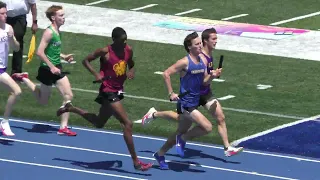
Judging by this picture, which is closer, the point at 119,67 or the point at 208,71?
the point at 119,67

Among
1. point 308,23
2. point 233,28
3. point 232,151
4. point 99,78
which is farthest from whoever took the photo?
point 308,23

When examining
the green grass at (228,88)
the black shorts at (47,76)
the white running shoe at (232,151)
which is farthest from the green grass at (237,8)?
the white running shoe at (232,151)

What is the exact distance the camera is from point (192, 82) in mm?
17062

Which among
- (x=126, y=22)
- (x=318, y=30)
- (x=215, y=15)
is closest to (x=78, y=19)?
(x=126, y=22)

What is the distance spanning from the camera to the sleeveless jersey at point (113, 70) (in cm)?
1688

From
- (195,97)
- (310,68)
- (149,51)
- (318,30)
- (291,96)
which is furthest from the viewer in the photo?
(318,30)

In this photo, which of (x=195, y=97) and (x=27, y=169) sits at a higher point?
(x=195, y=97)

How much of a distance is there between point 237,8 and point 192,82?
1338 centimetres

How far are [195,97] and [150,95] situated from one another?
4770 millimetres

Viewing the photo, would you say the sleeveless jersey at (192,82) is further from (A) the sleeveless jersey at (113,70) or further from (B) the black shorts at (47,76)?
(B) the black shorts at (47,76)

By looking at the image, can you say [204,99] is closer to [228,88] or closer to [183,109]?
[183,109]

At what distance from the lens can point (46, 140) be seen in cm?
1902

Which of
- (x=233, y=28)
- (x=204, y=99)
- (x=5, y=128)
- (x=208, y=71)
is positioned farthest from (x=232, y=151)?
(x=233, y=28)

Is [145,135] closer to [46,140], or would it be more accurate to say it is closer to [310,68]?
[46,140]
